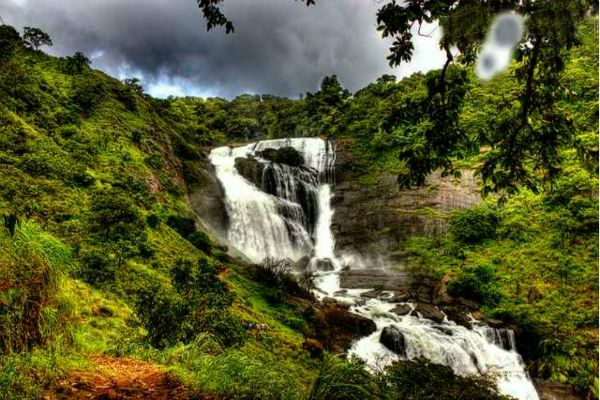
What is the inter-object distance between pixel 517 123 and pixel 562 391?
1348cm

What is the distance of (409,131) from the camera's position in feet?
113

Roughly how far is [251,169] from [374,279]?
13.5 metres

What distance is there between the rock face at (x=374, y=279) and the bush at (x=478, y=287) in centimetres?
269

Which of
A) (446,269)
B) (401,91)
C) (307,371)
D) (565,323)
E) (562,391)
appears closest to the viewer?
(307,371)

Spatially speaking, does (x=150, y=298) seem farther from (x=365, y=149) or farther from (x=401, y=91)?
(x=401, y=91)

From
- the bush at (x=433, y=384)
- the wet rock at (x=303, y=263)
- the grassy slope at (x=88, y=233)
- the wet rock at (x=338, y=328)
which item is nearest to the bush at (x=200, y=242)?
the grassy slope at (x=88, y=233)

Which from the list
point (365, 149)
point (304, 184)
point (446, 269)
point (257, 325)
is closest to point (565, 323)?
point (446, 269)

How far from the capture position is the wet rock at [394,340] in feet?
43.0

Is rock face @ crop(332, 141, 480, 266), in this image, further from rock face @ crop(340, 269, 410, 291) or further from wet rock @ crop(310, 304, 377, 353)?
wet rock @ crop(310, 304, 377, 353)

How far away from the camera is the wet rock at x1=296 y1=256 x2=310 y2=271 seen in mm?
22975

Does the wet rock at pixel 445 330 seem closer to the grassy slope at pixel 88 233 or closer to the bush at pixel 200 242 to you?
the grassy slope at pixel 88 233

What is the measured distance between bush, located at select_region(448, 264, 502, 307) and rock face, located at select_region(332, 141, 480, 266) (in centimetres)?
A: 539

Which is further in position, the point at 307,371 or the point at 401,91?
the point at 401,91

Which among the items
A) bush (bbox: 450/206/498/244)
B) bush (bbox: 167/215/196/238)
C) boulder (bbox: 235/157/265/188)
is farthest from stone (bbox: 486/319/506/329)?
boulder (bbox: 235/157/265/188)
